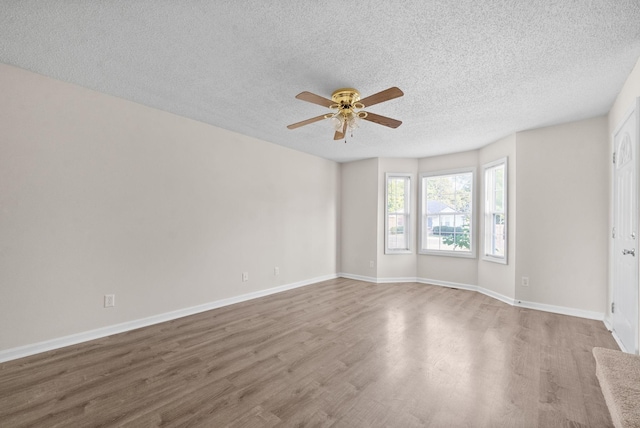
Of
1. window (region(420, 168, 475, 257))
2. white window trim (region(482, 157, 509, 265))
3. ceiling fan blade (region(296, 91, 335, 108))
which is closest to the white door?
white window trim (region(482, 157, 509, 265))

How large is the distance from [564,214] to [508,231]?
0.74 m

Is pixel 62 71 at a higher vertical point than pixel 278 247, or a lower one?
higher

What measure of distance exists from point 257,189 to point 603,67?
14.0 feet

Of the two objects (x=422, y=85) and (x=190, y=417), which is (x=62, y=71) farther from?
(x=422, y=85)

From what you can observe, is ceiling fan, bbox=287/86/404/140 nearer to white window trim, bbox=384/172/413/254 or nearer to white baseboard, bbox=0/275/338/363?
white baseboard, bbox=0/275/338/363

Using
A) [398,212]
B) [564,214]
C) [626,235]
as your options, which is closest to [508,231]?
[564,214]

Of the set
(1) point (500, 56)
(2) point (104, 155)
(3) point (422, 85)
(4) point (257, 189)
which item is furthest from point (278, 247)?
(1) point (500, 56)

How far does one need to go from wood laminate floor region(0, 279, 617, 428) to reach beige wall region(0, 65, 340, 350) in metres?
0.40

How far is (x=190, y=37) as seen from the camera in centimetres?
219

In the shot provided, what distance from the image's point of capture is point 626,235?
284 cm

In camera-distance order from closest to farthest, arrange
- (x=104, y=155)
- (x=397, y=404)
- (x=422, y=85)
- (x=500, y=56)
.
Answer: (x=397, y=404) → (x=500, y=56) → (x=422, y=85) → (x=104, y=155)

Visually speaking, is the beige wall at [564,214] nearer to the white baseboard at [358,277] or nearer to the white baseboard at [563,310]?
the white baseboard at [563,310]

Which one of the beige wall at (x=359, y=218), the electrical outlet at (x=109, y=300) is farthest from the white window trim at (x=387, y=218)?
the electrical outlet at (x=109, y=300)

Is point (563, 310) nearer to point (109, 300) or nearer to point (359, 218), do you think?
point (359, 218)
